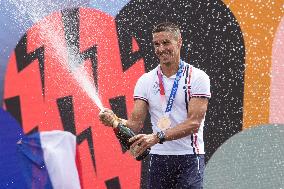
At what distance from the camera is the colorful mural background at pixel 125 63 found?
4.09 metres

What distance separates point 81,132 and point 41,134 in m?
0.29

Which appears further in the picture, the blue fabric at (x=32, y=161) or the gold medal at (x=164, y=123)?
the blue fabric at (x=32, y=161)

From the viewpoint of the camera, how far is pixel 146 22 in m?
4.18

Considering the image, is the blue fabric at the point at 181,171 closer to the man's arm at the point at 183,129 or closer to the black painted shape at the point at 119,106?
the man's arm at the point at 183,129

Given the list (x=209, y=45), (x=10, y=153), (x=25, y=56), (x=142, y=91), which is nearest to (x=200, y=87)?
(x=142, y=91)

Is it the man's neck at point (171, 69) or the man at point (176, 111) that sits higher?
Answer: the man's neck at point (171, 69)

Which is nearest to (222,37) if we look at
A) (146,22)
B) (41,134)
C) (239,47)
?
(239,47)

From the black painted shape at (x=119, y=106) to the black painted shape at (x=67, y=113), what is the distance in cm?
30

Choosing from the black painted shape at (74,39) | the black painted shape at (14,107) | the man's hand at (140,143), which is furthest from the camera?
the black painted shape at (74,39)

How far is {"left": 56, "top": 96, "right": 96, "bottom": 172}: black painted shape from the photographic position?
13.5 ft

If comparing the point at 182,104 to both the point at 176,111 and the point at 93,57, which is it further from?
the point at 93,57

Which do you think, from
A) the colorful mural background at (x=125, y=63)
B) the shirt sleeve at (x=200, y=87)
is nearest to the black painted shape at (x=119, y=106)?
the colorful mural background at (x=125, y=63)

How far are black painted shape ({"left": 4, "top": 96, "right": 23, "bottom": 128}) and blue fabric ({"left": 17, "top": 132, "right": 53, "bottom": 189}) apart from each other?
14cm

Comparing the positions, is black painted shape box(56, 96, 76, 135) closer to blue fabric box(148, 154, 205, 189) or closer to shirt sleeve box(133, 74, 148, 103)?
shirt sleeve box(133, 74, 148, 103)
